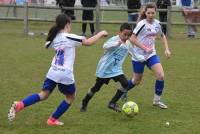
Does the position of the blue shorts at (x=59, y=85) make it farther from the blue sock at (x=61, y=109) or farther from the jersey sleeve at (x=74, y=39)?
the jersey sleeve at (x=74, y=39)

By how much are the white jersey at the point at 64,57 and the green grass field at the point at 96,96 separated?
2.30 feet

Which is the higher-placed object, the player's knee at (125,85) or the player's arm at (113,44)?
Answer: the player's arm at (113,44)

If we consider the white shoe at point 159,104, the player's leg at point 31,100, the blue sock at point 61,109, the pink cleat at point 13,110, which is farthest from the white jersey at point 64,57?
the white shoe at point 159,104

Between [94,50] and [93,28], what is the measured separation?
435 cm

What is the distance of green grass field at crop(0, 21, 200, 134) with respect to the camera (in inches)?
270

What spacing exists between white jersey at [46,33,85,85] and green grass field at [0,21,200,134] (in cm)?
70

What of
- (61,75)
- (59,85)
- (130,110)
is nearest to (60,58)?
(61,75)

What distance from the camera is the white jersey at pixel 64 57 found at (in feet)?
22.0

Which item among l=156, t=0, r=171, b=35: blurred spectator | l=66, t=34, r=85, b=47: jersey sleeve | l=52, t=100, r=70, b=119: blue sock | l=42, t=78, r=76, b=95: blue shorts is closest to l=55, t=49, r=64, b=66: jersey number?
l=66, t=34, r=85, b=47: jersey sleeve

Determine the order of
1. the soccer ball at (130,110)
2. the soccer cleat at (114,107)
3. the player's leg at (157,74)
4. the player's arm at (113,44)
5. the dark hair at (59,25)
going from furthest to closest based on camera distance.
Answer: the player's leg at (157,74) < the soccer cleat at (114,107) < the player's arm at (113,44) < the soccer ball at (130,110) < the dark hair at (59,25)

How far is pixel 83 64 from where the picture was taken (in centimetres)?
1295

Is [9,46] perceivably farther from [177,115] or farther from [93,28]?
[177,115]

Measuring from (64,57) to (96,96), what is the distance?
8.08 ft

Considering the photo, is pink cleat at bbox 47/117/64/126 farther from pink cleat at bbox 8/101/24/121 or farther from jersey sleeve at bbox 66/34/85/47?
jersey sleeve at bbox 66/34/85/47
